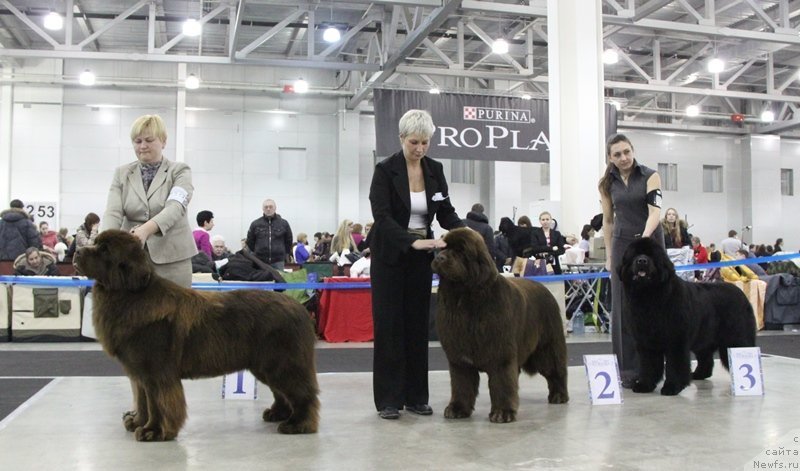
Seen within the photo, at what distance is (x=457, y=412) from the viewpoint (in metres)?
4.09

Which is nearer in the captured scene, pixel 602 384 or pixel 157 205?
pixel 157 205

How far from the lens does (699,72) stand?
786 inches

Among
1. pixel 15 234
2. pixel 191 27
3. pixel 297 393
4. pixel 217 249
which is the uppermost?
pixel 191 27

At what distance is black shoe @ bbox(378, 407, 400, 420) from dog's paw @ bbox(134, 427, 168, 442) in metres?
1.26

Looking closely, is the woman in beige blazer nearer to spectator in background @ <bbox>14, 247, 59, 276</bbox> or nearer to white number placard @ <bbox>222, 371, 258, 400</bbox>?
white number placard @ <bbox>222, 371, 258, 400</bbox>

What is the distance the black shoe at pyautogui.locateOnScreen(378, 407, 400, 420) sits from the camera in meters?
4.12

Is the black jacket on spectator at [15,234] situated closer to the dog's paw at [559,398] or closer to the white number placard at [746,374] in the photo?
the dog's paw at [559,398]

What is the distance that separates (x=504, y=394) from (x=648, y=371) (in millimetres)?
1562

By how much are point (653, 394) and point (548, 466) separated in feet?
6.97

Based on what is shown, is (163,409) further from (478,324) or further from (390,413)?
(478,324)

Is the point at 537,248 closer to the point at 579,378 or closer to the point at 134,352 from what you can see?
the point at 579,378

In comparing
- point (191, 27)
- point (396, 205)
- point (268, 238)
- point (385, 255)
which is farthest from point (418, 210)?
point (191, 27)

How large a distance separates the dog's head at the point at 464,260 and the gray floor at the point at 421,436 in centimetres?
84

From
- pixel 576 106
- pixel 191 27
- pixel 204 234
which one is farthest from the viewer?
pixel 191 27
